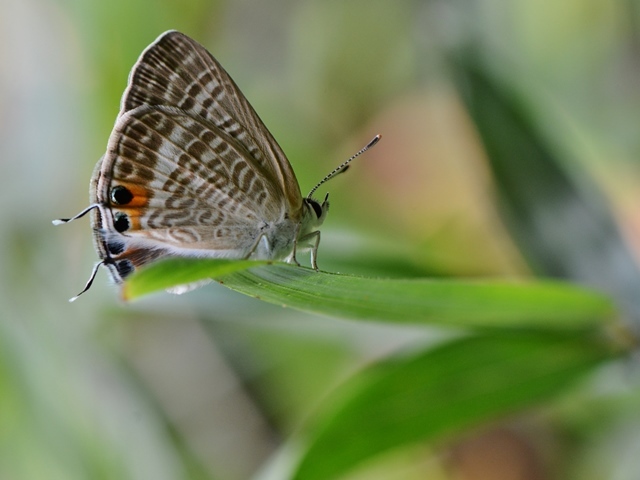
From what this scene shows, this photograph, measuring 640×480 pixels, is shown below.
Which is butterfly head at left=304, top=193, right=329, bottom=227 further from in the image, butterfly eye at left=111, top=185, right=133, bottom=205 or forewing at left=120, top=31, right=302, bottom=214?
butterfly eye at left=111, top=185, right=133, bottom=205

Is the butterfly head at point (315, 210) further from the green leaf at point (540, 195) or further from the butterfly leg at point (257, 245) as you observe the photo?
the green leaf at point (540, 195)

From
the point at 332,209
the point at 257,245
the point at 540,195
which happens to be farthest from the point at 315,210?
the point at 332,209

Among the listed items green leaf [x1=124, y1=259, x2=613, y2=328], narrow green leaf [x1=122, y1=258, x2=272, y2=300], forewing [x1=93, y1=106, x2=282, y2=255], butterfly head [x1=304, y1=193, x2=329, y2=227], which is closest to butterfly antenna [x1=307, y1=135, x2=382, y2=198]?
butterfly head [x1=304, y1=193, x2=329, y2=227]

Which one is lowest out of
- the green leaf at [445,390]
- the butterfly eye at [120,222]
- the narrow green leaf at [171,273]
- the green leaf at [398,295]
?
the green leaf at [445,390]

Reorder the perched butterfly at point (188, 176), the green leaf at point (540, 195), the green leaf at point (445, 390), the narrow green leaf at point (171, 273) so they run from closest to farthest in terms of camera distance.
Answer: the narrow green leaf at point (171, 273)
the perched butterfly at point (188, 176)
the green leaf at point (445, 390)
the green leaf at point (540, 195)

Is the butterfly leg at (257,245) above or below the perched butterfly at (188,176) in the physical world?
below

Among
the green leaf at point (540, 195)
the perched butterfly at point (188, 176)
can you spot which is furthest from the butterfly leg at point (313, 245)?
the green leaf at point (540, 195)

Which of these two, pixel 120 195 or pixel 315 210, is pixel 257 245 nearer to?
pixel 315 210

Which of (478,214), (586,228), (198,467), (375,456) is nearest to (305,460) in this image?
(375,456)

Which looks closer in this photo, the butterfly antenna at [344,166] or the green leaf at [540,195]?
the butterfly antenna at [344,166]
